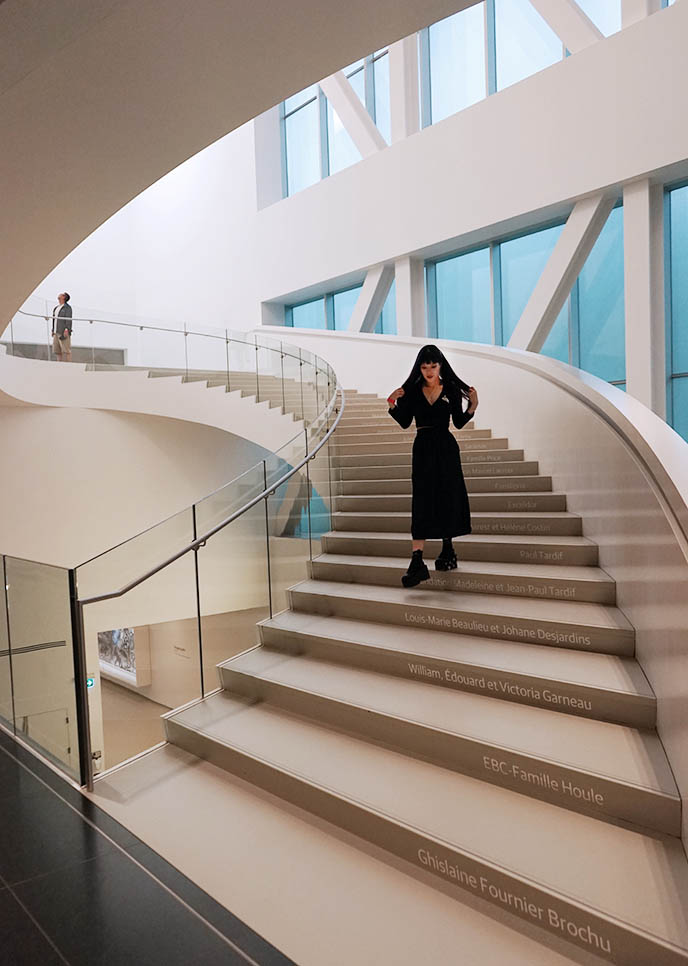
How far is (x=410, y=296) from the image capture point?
1312 centimetres

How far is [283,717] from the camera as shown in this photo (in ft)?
13.2

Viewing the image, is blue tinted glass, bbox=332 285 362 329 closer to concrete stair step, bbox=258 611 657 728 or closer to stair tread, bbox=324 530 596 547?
stair tread, bbox=324 530 596 547

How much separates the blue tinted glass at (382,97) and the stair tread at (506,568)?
12.1 m

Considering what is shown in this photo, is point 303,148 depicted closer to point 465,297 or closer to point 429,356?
point 465,297

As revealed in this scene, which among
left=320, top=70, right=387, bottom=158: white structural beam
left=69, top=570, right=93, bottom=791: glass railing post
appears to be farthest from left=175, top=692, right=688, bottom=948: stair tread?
left=320, top=70, right=387, bottom=158: white structural beam

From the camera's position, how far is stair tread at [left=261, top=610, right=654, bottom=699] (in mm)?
3297

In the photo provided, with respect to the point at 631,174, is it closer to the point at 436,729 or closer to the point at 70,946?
the point at 436,729

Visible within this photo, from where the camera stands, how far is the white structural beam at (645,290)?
952 centimetres

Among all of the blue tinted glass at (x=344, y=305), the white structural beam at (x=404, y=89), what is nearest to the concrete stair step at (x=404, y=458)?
the white structural beam at (x=404, y=89)

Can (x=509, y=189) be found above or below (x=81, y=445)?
above

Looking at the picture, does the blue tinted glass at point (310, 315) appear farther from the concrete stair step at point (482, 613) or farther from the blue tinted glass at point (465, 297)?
the concrete stair step at point (482, 613)

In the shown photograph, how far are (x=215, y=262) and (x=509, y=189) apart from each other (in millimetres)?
9059

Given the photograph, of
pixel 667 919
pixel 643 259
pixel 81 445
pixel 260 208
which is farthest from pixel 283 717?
pixel 260 208

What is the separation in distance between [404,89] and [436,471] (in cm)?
Result: 1103
